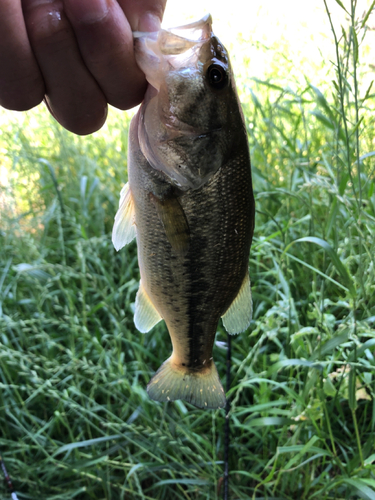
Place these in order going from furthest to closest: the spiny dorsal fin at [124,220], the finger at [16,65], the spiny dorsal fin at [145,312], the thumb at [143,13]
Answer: the spiny dorsal fin at [145,312] < the spiny dorsal fin at [124,220] < the thumb at [143,13] < the finger at [16,65]

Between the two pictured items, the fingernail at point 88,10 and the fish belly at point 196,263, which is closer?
the fingernail at point 88,10

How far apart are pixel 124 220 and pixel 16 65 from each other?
1.74 ft

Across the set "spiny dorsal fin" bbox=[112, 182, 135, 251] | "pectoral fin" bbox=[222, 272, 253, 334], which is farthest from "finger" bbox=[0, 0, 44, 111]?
"pectoral fin" bbox=[222, 272, 253, 334]

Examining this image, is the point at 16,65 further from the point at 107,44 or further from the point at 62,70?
the point at 107,44

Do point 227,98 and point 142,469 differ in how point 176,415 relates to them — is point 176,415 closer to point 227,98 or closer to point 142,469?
point 142,469

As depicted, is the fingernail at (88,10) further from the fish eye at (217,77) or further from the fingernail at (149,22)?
the fish eye at (217,77)

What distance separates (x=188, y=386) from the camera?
135 centimetres

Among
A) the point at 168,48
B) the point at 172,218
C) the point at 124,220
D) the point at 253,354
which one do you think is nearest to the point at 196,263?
the point at 172,218

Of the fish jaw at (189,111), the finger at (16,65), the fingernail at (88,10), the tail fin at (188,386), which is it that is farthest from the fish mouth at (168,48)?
the tail fin at (188,386)

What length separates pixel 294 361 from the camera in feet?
4.77

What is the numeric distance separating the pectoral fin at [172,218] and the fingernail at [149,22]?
0.45 meters

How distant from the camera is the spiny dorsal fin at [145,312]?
1.34 meters

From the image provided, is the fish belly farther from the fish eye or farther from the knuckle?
the knuckle

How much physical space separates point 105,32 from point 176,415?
5.94 feet
